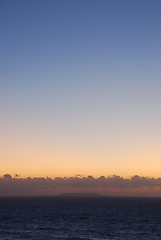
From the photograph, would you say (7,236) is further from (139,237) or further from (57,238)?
(139,237)

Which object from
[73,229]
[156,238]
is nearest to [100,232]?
[73,229]

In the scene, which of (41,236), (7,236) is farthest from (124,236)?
(7,236)

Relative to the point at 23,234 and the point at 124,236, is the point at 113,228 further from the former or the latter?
the point at 23,234

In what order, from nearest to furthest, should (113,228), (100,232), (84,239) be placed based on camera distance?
(84,239)
(100,232)
(113,228)

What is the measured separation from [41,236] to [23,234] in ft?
15.1

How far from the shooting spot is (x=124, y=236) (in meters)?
Result: 87.6

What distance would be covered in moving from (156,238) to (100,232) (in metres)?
14.9

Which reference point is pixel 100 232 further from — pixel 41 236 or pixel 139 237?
pixel 41 236

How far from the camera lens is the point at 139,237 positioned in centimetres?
8644

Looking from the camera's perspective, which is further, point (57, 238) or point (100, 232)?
point (100, 232)

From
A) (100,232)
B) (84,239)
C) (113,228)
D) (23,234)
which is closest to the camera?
(84,239)

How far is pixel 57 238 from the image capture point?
3182 inches

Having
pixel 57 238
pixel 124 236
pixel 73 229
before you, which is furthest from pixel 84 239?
pixel 73 229

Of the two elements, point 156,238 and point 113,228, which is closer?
point 156,238
